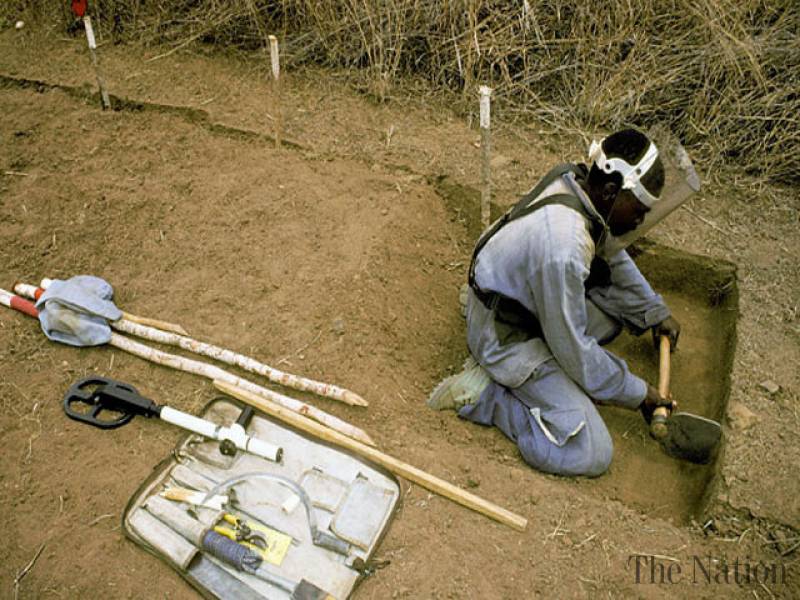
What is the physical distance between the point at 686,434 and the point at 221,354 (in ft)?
7.30

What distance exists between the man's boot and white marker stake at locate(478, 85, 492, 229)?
111cm

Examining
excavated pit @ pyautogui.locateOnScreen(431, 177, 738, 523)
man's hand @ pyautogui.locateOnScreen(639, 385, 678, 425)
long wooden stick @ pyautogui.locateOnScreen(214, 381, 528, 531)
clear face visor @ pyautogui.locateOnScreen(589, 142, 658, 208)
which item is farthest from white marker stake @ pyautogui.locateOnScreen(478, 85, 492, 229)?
long wooden stick @ pyautogui.locateOnScreen(214, 381, 528, 531)

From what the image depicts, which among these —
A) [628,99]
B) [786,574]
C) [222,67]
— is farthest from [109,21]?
[786,574]

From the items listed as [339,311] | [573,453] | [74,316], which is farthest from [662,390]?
[74,316]

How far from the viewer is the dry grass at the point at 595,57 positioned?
4473mm

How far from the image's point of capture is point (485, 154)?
3.76 metres

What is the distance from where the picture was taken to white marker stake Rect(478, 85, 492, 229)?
3.55 metres

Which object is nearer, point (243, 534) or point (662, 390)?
point (243, 534)

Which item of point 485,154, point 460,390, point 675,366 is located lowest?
point 675,366

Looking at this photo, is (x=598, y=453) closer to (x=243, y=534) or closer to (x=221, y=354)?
(x=243, y=534)

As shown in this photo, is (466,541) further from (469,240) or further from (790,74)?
(790,74)

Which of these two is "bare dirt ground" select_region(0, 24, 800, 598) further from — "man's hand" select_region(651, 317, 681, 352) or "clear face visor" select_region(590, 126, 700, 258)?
"clear face visor" select_region(590, 126, 700, 258)

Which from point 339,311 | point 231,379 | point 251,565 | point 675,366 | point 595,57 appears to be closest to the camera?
point 251,565

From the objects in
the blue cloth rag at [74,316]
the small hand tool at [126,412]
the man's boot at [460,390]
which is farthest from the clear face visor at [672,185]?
the blue cloth rag at [74,316]
